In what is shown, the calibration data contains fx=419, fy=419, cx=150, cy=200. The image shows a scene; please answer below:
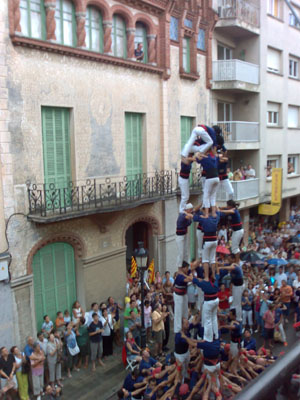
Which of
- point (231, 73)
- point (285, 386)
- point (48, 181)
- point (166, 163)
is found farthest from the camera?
point (231, 73)

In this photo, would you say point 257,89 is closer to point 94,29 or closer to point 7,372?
point 94,29

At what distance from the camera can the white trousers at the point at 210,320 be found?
8547 millimetres

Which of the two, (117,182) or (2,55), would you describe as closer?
(2,55)

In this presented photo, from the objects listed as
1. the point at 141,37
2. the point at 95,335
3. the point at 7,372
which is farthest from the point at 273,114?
the point at 7,372

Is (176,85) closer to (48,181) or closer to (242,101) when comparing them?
(242,101)

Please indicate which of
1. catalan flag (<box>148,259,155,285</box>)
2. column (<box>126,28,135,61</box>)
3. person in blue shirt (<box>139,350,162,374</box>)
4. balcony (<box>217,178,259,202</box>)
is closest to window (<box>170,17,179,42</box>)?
column (<box>126,28,135,61</box>)

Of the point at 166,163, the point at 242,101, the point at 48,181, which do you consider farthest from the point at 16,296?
the point at 242,101

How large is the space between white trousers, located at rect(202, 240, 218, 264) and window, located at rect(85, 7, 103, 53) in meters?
9.35

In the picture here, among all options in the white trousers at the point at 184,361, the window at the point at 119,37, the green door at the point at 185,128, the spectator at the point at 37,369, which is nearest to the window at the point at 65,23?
the window at the point at 119,37

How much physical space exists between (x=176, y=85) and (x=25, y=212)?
975 centimetres

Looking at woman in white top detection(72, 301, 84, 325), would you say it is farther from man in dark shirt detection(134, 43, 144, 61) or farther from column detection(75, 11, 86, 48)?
man in dark shirt detection(134, 43, 144, 61)

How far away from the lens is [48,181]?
13.5 meters

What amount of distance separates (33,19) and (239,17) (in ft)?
40.6

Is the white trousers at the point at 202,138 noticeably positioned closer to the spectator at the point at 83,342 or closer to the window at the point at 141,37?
the spectator at the point at 83,342
